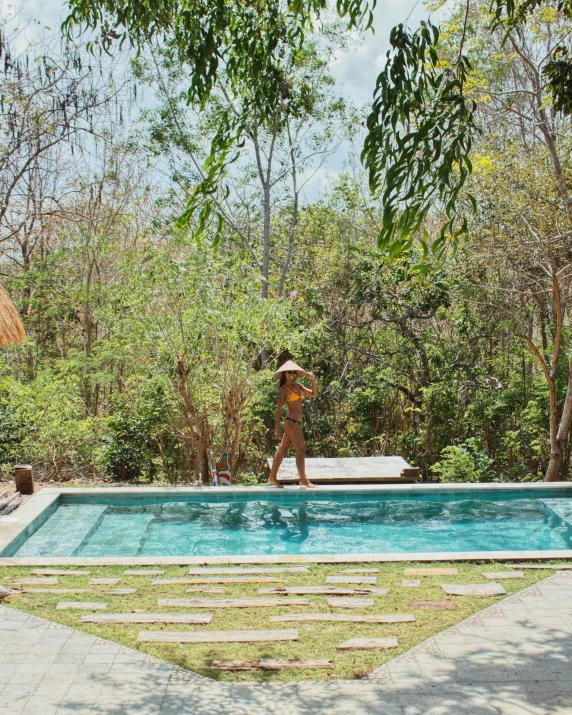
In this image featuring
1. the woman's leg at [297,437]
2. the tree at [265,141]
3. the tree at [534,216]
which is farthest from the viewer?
the tree at [265,141]

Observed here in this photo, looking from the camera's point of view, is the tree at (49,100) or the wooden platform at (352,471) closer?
the wooden platform at (352,471)

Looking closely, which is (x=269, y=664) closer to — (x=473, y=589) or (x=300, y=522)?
(x=473, y=589)

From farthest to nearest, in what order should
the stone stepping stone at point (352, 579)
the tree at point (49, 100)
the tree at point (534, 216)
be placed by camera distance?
the tree at point (49, 100) → the tree at point (534, 216) → the stone stepping stone at point (352, 579)

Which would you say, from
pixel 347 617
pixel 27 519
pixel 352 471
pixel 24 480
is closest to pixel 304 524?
pixel 352 471

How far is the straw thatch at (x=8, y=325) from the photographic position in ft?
27.4

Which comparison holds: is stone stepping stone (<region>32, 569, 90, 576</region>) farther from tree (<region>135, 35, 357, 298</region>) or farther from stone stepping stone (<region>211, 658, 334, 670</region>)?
tree (<region>135, 35, 357, 298</region>)

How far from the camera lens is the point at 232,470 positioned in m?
11.3

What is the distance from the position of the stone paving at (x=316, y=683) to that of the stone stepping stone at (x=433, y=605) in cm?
34

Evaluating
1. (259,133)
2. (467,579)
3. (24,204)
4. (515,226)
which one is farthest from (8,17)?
(467,579)

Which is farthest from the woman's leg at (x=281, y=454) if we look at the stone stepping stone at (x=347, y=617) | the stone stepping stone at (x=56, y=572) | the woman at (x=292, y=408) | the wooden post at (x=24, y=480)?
the stone stepping stone at (x=347, y=617)

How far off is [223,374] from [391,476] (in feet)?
9.00

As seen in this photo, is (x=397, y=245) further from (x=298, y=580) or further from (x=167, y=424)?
(x=167, y=424)

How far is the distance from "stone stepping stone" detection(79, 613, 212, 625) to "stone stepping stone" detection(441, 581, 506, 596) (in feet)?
5.85

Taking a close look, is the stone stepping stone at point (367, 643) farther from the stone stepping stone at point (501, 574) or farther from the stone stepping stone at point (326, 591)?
the stone stepping stone at point (501, 574)
